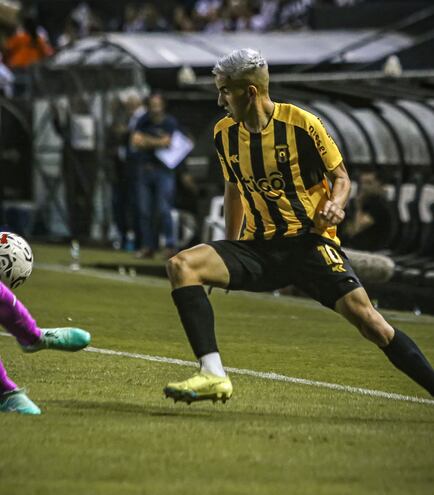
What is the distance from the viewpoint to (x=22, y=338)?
8.12 m

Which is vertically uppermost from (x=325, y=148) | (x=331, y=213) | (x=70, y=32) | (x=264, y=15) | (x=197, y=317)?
(x=264, y=15)

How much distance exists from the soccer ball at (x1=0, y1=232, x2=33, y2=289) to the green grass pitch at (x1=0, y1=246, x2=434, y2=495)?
68 centimetres

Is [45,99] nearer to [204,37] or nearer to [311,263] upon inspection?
[204,37]

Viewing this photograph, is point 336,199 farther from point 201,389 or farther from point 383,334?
point 201,389

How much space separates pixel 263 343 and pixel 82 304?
3240 mm

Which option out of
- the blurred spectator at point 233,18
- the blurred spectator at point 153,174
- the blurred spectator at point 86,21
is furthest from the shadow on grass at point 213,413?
the blurred spectator at point 86,21

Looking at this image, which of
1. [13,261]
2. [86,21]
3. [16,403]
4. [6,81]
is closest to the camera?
[16,403]

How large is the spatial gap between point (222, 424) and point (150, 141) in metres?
13.6

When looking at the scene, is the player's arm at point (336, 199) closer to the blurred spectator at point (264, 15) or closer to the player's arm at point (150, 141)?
the player's arm at point (150, 141)

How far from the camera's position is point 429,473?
6.63m

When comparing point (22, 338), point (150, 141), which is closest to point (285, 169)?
point (22, 338)

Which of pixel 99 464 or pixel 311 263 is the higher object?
Result: pixel 311 263

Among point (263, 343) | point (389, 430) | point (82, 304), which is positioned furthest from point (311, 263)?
point (82, 304)

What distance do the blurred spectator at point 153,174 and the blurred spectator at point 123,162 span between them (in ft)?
2.09
